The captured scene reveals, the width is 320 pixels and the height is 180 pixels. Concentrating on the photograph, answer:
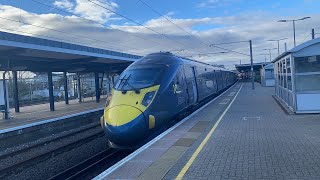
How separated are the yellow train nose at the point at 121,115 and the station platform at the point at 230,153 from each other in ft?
3.80

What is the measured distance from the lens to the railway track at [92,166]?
400 inches

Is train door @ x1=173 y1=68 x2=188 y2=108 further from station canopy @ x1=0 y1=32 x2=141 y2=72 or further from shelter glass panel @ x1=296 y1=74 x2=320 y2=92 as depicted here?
station canopy @ x1=0 y1=32 x2=141 y2=72

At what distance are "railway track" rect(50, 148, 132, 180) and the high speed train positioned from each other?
2.56 feet

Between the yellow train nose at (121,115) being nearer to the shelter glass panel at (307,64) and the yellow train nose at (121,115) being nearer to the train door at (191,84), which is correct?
the train door at (191,84)

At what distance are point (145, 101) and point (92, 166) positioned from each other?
8.96 feet

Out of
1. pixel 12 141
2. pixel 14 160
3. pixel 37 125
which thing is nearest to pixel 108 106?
pixel 14 160

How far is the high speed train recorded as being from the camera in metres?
10.8

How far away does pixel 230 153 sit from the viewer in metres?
8.55

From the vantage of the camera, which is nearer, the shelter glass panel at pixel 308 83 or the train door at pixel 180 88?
the train door at pixel 180 88

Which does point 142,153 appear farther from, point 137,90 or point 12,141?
point 12,141

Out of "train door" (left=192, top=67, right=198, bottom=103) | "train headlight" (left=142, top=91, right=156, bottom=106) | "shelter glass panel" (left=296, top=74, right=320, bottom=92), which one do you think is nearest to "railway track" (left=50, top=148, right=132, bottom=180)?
"train headlight" (left=142, top=91, right=156, bottom=106)

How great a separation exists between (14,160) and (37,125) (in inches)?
227

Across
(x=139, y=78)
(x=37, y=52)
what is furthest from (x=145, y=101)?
(x=37, y=52)

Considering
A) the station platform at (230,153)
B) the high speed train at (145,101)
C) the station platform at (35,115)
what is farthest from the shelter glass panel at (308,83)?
the station platform at (35,115)
